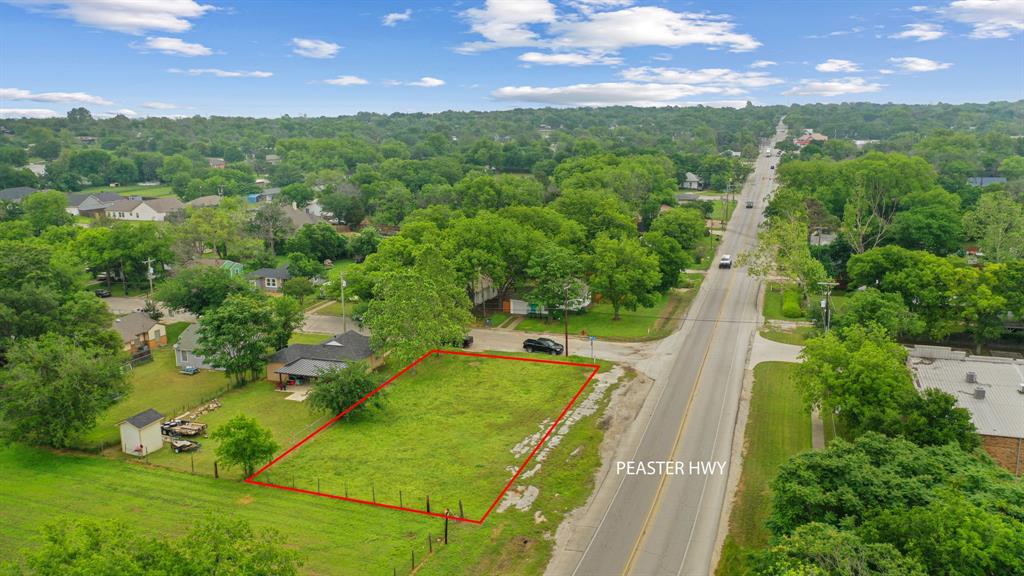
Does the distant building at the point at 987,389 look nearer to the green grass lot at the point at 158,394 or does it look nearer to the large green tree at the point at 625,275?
the large green tree at the point at 625,275

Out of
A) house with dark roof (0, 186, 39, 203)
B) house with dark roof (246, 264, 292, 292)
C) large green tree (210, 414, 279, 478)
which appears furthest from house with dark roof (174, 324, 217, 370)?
house with dark roof (0, 186, 39, 203)

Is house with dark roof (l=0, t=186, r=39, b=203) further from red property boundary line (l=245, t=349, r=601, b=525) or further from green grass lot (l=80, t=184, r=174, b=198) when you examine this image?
red property boundary line (l=245, t=349, r=601, b=525)

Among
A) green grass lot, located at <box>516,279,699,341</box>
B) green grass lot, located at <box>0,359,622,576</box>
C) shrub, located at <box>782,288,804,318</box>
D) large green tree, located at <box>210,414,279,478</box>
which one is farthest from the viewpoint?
shrub, located at <box>782,288,804,318</box>

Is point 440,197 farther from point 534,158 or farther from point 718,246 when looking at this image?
point 534,158

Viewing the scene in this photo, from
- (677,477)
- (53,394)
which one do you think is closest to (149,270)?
(53,394)

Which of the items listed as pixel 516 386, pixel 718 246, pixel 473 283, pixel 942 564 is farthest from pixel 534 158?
pixel 942 564

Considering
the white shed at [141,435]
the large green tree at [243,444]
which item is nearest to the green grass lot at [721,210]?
the large green tree at [243,444]

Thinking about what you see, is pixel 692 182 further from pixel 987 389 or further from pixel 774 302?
pixel 987 389
